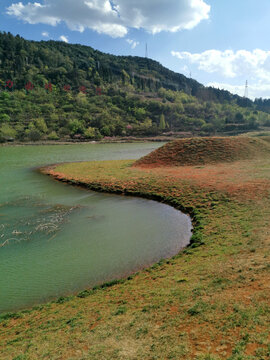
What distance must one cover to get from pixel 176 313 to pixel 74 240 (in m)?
8.59

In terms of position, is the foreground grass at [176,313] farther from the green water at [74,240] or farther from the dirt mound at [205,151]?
the dirt mound at [205,151]

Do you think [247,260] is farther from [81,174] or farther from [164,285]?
[81,174]

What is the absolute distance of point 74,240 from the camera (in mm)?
13758

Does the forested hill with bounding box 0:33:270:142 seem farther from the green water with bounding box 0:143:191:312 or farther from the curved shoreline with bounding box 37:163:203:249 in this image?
the green water with bounding box 0:143:191:312

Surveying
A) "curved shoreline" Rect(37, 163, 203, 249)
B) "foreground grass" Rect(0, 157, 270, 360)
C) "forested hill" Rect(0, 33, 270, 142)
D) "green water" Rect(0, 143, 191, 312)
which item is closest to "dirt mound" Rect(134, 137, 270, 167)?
"curved shoreline" Rect(37, 163, 203, 249)

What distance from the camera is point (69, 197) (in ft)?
73.6

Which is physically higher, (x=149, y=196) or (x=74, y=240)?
(x=149, y=196)

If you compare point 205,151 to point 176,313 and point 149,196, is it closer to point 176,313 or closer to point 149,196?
point 149,196

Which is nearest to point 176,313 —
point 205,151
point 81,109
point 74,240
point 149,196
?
point 74,240

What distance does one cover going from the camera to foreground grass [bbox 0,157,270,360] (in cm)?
541

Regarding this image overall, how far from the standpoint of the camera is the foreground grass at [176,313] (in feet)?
17.7

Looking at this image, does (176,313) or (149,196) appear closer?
(176,313)

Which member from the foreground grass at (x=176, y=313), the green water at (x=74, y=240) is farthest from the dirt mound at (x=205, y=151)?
the foreground grass at (x=176, y=313)

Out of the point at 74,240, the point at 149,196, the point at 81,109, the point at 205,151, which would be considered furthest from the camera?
the point at 81,109
